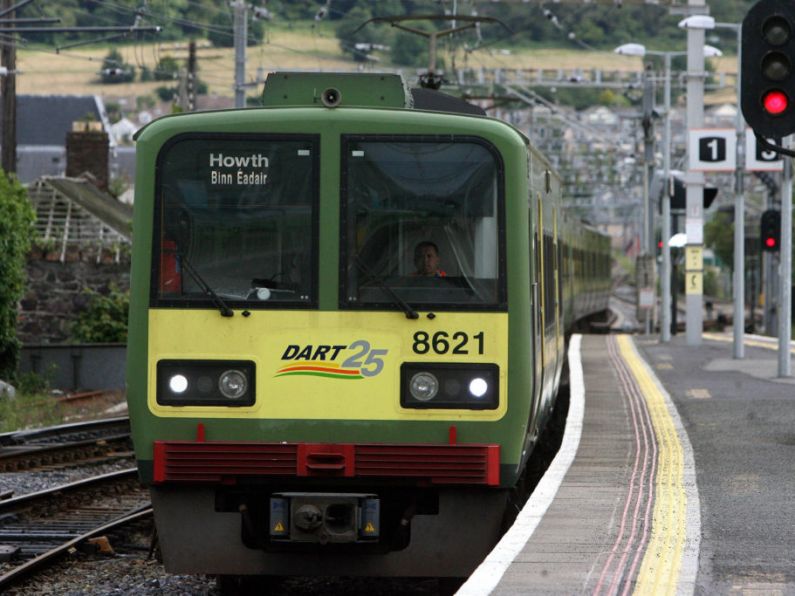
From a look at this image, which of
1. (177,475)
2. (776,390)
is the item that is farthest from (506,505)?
(776,390)

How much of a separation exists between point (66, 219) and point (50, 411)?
1284 centimetres

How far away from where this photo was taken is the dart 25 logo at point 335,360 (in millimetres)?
8930

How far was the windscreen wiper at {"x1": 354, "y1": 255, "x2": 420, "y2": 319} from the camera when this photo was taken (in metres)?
8.92

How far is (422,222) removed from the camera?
9055 millimetres

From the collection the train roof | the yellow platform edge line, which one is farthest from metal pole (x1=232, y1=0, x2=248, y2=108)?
the train roof

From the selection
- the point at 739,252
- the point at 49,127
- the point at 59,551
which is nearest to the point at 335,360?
the point at 59,551

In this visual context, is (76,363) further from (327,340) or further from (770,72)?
(327,340)

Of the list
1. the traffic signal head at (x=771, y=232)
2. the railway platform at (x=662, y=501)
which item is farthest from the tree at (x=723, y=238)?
the railway platform at (x=662, y=501)

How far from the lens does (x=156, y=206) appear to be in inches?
357

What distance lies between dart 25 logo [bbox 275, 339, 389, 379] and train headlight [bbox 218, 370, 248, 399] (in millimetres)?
194

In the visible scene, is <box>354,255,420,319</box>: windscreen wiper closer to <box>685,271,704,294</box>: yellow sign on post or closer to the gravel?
the gravel

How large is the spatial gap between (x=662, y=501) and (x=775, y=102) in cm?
304

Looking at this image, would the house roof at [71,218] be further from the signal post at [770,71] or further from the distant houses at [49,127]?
the distant houses at [49,127]

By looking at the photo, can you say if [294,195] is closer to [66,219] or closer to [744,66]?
[744,66]
